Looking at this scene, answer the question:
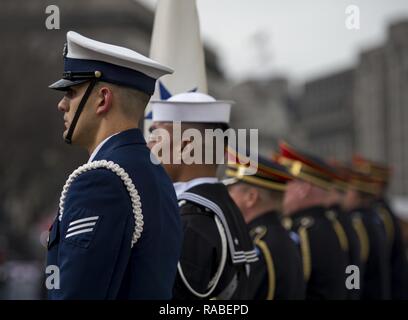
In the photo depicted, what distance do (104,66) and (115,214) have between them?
601 mm

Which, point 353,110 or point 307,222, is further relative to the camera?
point 353,110

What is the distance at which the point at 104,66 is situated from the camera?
3652mm

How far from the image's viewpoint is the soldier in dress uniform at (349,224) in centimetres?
778

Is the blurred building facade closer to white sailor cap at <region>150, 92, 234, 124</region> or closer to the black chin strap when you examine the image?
white sailor cap at <region>150, 92, 234, 124</region>

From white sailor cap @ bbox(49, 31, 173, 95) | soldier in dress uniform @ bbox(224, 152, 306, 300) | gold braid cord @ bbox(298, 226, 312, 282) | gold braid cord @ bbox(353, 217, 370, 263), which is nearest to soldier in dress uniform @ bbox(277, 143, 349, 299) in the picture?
gold braid cord @ bbox(298, 226, 312, 282)

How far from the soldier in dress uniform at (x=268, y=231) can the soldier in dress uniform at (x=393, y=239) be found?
3849 millimetres

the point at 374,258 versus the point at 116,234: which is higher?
the point at 374,258

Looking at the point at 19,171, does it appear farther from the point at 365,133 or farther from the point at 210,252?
the point at 365,133

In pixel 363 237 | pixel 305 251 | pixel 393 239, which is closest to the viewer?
pixel 305 251

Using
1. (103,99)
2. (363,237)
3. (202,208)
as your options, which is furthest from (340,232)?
(103,99)

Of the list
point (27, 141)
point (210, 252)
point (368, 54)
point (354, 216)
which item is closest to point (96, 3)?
point (27, 141)

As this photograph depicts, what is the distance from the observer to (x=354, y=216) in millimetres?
9516

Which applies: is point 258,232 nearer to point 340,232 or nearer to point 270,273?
point 270,273

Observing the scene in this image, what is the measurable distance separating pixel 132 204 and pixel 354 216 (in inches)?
248
